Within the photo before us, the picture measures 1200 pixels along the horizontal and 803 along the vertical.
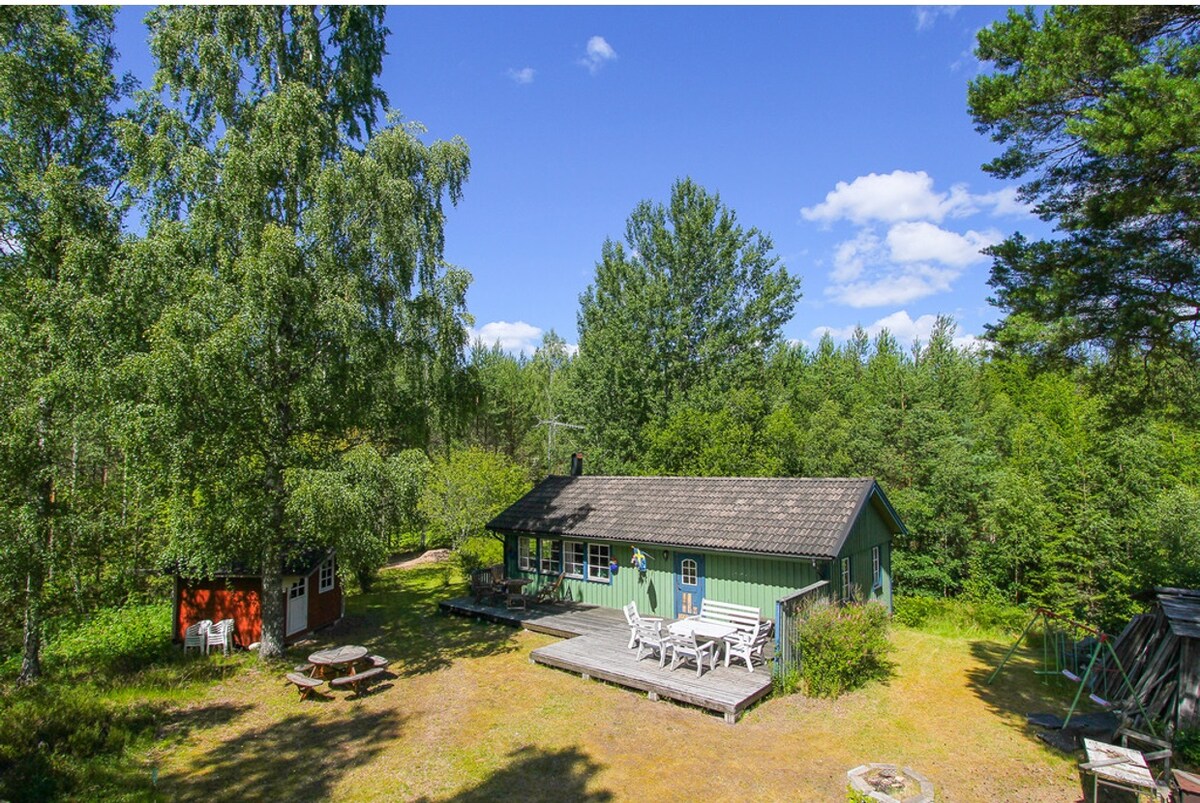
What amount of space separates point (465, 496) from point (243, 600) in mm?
9235

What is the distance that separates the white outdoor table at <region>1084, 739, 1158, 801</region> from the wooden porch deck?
4495mm

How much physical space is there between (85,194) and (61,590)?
784cm

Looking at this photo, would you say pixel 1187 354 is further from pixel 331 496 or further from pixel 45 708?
pixel 45 708

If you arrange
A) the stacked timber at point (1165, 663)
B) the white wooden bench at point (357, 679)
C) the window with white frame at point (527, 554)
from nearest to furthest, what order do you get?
the stacked timber at point (1165, 663), the white wooden bench at point (357, 679), the window with white frame at point (527, 554)

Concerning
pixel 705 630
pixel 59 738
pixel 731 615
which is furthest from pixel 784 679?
pixel 59 738

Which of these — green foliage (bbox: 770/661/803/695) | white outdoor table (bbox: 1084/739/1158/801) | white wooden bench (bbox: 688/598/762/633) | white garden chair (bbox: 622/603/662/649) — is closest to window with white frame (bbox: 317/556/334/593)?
white garden chair (bbox: 622/603/662/649)

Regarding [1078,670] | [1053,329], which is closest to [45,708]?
[1053,329]

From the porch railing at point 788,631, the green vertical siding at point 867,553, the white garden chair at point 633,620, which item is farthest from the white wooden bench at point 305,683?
the green vertical siding at point 867,553

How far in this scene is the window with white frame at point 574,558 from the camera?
1644 centimetres

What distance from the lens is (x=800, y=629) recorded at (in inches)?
426

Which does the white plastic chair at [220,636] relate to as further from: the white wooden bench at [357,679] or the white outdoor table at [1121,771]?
the white outdoor table at [1121,771]

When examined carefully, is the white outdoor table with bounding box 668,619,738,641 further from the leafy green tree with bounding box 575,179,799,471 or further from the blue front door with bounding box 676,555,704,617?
the leafy green tree with bounding box 575,179,799,471

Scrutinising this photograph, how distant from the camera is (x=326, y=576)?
15.5 meters

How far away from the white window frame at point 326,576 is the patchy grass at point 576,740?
109 inches
